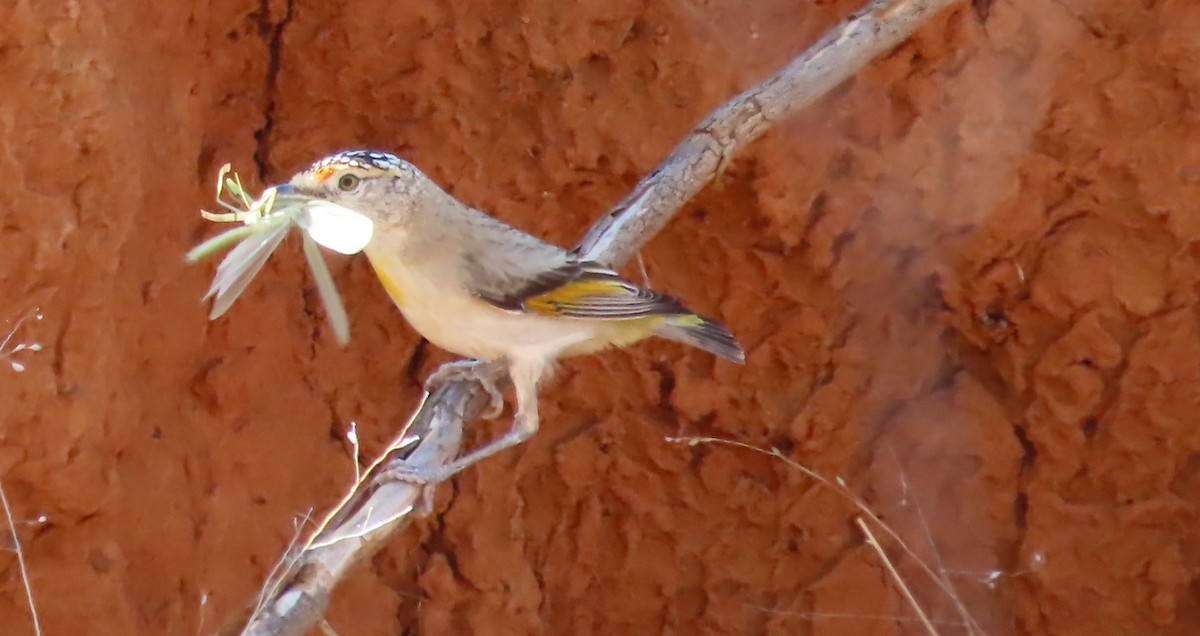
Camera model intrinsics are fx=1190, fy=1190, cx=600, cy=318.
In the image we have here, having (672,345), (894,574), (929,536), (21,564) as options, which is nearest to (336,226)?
(21,564)

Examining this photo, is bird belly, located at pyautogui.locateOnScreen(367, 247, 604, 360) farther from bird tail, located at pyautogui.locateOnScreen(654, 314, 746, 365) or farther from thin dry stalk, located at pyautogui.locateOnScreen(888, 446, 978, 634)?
thin dry stalk, located at pyautogui.locateOnScreen(888, 446, 978, 634)

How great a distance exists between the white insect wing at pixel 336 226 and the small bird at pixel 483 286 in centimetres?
7

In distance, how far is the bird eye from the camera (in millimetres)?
2131

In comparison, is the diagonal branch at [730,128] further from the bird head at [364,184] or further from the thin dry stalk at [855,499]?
the thin dry stalk at [855,499]

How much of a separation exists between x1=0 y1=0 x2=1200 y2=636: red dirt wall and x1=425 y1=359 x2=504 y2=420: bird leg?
28.4 inches

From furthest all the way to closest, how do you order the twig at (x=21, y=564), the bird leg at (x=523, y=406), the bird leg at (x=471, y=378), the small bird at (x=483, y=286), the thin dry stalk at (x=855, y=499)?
1. the thin dry stalk at (x=855, y=499)
2. the twig at (x=21, y=564)
3. the bird leg at (x=471, y=378)
4. the bird leg at (x=523, y=406)
5. the small bird at (x=483, y=286)

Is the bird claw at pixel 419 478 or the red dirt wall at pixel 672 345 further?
the red dirt wall at pixel 672 345

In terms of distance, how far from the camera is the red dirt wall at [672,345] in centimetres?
278

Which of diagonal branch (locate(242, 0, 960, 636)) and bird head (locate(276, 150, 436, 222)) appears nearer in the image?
bird head (locate(276, 150, 436, 222))

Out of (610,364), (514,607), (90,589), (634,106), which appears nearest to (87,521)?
(90,589)

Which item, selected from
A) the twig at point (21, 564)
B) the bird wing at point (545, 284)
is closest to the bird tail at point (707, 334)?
the bird wing at point (545, 284)

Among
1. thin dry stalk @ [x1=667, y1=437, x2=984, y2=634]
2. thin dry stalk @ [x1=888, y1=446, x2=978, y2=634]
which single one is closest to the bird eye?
thin dry stalk @ [x1=667, y1=437, x2=984, y2=634]

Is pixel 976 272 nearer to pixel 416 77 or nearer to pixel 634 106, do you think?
pixel 634 106

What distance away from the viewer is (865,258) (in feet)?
10.4
